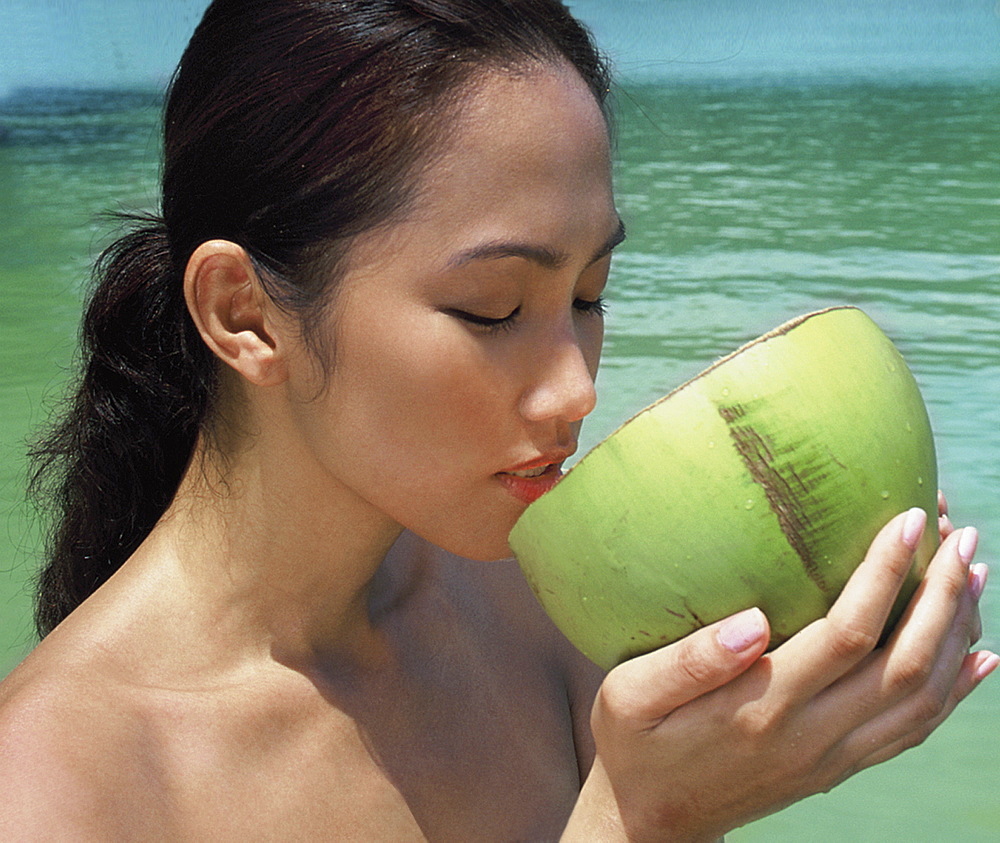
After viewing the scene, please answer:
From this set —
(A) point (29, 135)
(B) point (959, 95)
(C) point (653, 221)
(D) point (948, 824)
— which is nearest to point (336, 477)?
(D) point (948, 824)

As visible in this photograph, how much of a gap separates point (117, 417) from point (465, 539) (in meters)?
0.62

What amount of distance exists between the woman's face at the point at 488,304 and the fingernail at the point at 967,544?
398 millimetres

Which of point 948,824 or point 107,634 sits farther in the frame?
point 948,824

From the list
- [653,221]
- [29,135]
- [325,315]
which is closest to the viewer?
[325,315]

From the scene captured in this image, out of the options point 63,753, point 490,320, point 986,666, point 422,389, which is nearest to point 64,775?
point 63,753

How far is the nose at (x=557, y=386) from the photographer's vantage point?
Answer: 4.66 ft

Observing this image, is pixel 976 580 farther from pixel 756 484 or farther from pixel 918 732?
pixel 756 484

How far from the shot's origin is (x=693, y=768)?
1378mm

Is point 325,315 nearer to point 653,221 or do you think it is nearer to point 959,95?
point 653,221

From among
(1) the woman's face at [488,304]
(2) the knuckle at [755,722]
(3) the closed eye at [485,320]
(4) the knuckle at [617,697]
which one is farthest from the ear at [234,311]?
(2) the knuckle at [755,722]

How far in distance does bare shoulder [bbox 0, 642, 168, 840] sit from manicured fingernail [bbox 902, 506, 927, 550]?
2.71 feet

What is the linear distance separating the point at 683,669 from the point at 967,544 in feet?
1.02

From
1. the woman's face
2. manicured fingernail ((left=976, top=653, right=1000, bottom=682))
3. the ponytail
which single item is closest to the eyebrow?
the woman's face

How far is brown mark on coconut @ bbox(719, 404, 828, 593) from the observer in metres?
1.21
